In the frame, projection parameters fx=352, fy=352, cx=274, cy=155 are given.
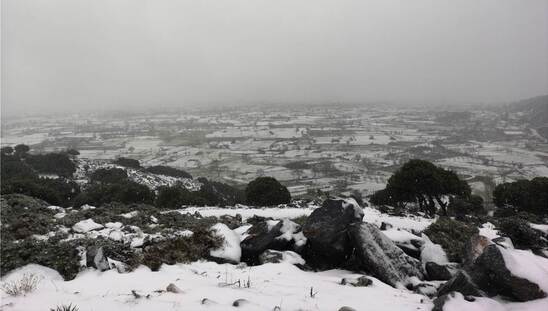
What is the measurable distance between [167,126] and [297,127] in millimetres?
48622

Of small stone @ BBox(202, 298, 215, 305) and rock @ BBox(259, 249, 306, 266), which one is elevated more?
small stone @ BBox(202, 298, 215, 305)

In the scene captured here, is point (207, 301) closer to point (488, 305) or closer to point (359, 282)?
point (359, 282)

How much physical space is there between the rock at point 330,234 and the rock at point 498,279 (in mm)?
3316

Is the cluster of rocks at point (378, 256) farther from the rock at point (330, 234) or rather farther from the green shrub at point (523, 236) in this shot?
the green shrub at point (523, 236)

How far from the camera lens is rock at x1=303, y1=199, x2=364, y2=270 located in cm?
923

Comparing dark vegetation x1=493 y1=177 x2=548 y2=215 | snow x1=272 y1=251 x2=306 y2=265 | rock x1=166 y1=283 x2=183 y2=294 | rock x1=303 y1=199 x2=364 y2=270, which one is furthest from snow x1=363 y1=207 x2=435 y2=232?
dark vegetation x1=493 y1=177 x2=548 y2=215

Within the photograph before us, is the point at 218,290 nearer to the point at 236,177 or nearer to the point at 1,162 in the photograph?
the point at 1,162

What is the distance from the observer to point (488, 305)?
19.0ft

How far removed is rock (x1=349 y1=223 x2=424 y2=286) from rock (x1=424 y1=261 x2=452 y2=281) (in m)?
0.22

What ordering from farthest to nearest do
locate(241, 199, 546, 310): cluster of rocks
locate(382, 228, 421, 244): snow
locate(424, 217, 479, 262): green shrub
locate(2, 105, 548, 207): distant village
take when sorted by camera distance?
locate(2, 105, 548, 207): distant village → locate(382, 228, 421, 244): snow → locate(424, 217, 479, 262): green shrub → locate(241, 199, 546, 310): cluster of rocks

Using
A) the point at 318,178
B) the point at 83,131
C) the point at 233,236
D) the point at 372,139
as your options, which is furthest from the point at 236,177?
the point at 83,131

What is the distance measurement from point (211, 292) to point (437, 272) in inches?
225

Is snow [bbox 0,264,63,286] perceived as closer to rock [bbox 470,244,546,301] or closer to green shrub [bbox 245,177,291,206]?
rock [bbox 470,244,546,301]

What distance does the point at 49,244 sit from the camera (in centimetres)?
944
